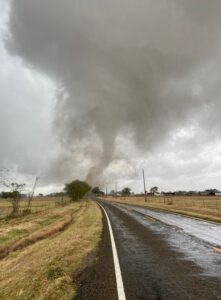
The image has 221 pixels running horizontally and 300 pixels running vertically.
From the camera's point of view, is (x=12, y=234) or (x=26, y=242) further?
(x=12, y=234)

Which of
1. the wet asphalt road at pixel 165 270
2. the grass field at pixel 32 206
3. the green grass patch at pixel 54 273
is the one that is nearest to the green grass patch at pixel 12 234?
the wet asphalt road at pixel 165 270

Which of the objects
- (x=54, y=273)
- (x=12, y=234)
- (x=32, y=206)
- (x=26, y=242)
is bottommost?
(x=54, y=273)

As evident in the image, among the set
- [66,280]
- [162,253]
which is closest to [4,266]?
[66,280]

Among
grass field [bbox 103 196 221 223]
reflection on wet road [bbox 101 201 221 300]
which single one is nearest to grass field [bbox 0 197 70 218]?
grass field [bbox 103 196 221 223]

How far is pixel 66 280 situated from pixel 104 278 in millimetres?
912

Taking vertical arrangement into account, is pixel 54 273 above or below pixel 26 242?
below

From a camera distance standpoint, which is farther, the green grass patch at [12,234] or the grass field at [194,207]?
the grass field at [194,207]

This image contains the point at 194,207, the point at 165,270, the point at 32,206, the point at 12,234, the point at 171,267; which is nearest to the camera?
the point at 165,270

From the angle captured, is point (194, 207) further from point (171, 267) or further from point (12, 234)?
point (171, 267)

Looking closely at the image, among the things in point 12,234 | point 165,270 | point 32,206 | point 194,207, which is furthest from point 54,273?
point 32,206

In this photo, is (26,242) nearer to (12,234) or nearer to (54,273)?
(12,234)

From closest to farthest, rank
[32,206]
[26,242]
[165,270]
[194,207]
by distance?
[165,270] < [26,242] < [194,207] < [32,206]

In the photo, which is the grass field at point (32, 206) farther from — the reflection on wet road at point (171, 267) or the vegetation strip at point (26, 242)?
the reflection on wet road at point (171, 267)

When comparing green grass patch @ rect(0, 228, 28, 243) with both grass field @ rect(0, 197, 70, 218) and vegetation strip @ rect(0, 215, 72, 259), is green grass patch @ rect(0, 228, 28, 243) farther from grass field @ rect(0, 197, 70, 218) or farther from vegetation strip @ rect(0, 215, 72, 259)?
grass field @ rect(0, 197, 70, 218)
